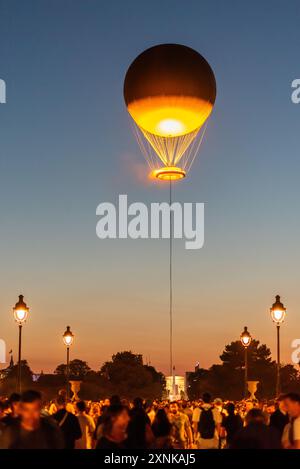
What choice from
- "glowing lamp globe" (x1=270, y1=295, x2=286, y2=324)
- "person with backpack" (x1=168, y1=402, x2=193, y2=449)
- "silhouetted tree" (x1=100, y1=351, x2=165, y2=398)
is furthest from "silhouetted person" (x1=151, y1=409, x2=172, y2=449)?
"silhouetted tree" (x1=100, y1=351, x2=165, y2=398)

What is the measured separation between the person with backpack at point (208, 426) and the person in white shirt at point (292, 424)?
7.42 metres

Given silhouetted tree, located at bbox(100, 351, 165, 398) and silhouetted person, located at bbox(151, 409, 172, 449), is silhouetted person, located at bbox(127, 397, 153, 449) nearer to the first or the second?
silhouetted person, located at bbox(151, 409, 172, 449)

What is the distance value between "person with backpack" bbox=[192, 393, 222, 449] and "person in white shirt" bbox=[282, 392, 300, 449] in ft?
24.4

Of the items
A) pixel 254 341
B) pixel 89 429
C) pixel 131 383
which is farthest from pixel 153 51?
pixel 254 341

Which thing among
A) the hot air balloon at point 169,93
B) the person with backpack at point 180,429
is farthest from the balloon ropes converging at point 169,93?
the person with backpack at point 180,429

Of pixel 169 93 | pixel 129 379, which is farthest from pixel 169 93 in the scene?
pixel 129 379

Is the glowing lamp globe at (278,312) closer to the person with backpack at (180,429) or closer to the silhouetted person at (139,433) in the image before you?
the person with backpack at (180,429)

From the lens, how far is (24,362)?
161m

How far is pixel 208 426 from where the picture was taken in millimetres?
19234

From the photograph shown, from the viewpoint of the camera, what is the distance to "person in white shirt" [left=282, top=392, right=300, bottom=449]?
463 inches

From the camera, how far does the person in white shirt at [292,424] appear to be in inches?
463
